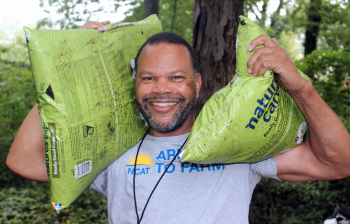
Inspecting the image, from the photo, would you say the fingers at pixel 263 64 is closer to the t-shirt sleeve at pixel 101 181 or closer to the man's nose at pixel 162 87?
the man's nose at pixel 162 87

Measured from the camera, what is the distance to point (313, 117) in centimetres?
126

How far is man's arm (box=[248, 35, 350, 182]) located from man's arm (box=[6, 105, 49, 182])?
118 centimetres

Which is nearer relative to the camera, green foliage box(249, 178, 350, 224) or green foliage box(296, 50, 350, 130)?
green foliage box(249, 178, 350, 224)

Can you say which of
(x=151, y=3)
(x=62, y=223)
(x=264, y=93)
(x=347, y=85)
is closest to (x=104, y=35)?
(x=264, y=93)

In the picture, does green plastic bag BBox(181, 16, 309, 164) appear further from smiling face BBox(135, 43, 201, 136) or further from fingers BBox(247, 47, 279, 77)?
smiling face BBox(135, 43, 201, 136)

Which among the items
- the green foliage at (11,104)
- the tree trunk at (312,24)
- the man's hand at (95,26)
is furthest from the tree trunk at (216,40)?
the tree trunk at (312,24)

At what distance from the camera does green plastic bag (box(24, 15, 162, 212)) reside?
4.03 ft

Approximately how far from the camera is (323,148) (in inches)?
50.9

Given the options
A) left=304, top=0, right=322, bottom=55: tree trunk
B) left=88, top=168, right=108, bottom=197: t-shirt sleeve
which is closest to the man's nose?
left=88, top=168, right=108, bottom=197: t-shirt sleeve

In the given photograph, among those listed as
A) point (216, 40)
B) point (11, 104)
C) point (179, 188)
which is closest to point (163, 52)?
point (179, 188)

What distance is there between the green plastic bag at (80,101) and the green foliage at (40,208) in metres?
2.97

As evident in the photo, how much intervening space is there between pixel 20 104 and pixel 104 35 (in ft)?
13.6

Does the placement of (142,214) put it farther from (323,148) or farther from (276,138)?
(323,148)

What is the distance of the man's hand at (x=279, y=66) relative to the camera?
1.21 meters
